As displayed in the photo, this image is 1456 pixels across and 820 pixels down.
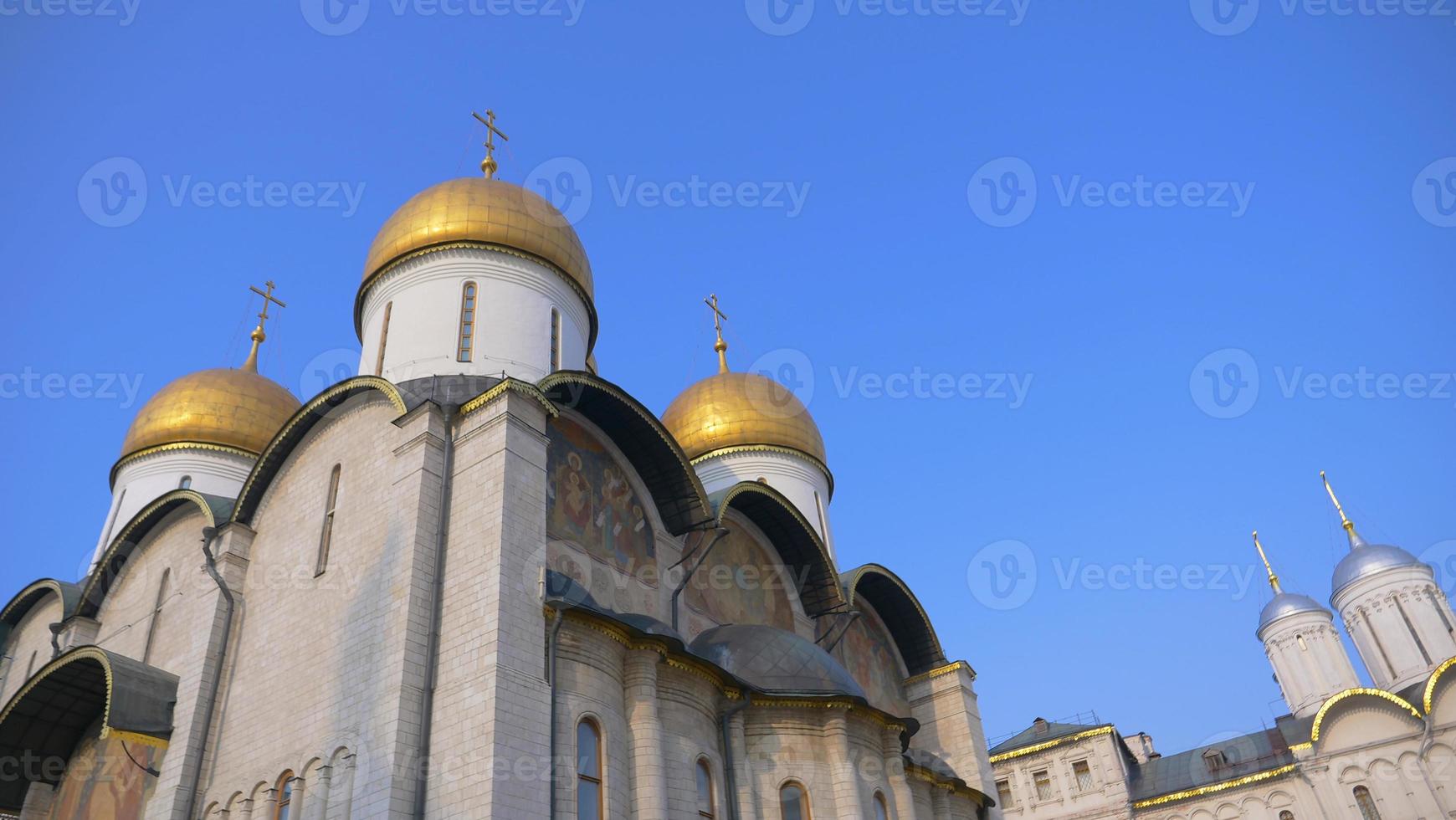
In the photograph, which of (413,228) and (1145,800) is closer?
(413,228)

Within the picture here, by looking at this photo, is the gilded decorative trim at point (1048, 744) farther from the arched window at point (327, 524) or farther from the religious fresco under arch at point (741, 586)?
the arched window at point (327, 524)

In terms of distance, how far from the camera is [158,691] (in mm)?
11438

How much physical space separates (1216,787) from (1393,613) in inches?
420

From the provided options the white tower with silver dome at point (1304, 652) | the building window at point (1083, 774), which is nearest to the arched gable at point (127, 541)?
the building window at point (1083, 774)

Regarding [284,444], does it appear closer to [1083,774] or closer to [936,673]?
[936,673]

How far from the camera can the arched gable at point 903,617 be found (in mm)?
16766

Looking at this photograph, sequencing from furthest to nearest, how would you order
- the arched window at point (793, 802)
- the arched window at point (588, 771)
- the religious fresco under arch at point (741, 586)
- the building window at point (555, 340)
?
1. the building window at point (555, 340)
2. the religious fresco under arch at point (741, 586)
3. the arched window at point (793, 802)
4. the arched window at point (588, 771)

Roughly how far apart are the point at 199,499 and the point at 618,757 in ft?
23.1

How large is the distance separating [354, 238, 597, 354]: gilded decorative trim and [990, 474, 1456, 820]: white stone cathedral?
55.1 feet

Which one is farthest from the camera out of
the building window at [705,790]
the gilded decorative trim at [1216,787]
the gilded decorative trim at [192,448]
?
the gilded decorative trim at [1216,787]

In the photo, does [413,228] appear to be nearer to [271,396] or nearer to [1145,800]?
[271,396]

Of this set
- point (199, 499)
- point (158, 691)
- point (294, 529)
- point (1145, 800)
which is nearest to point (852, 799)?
point (294, 529)

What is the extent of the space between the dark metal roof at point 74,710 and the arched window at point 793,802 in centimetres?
676

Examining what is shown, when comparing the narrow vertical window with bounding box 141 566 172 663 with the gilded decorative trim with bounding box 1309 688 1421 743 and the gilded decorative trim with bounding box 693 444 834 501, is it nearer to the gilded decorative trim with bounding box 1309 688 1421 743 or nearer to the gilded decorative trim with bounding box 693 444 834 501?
the gilded decorative trim with bounding box 693 444 834 501
